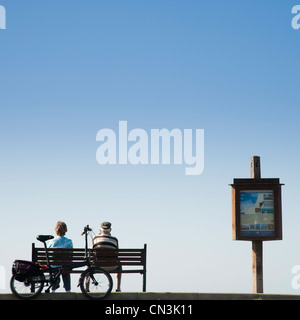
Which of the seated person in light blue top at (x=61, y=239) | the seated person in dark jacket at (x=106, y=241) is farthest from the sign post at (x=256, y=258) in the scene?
the seated person in light blue top at (x=61, y=239)

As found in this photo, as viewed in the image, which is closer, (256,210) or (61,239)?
(61,239)

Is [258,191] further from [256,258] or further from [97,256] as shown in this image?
[97,256]

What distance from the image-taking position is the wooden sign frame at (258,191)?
15289 mm

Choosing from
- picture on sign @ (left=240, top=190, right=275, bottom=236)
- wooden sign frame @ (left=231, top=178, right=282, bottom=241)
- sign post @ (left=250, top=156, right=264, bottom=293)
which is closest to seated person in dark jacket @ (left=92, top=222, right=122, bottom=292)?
wooden sign frame @ (left=231, top=178, right=282, bottom=241)

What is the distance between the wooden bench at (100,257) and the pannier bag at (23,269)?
912mm

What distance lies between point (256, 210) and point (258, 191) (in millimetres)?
454

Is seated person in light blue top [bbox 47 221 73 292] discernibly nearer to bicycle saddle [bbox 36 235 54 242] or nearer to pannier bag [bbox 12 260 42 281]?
bicycle saddle [bbox 36 235 54 242]

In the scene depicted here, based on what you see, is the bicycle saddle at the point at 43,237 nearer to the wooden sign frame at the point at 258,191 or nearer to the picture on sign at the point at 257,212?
the wooden sign frame at the point at 258,191

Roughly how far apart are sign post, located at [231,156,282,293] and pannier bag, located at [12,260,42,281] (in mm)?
4736

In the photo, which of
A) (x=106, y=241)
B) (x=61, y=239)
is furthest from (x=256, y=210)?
(x=61, y=239)

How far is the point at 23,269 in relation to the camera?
45.1 feet
